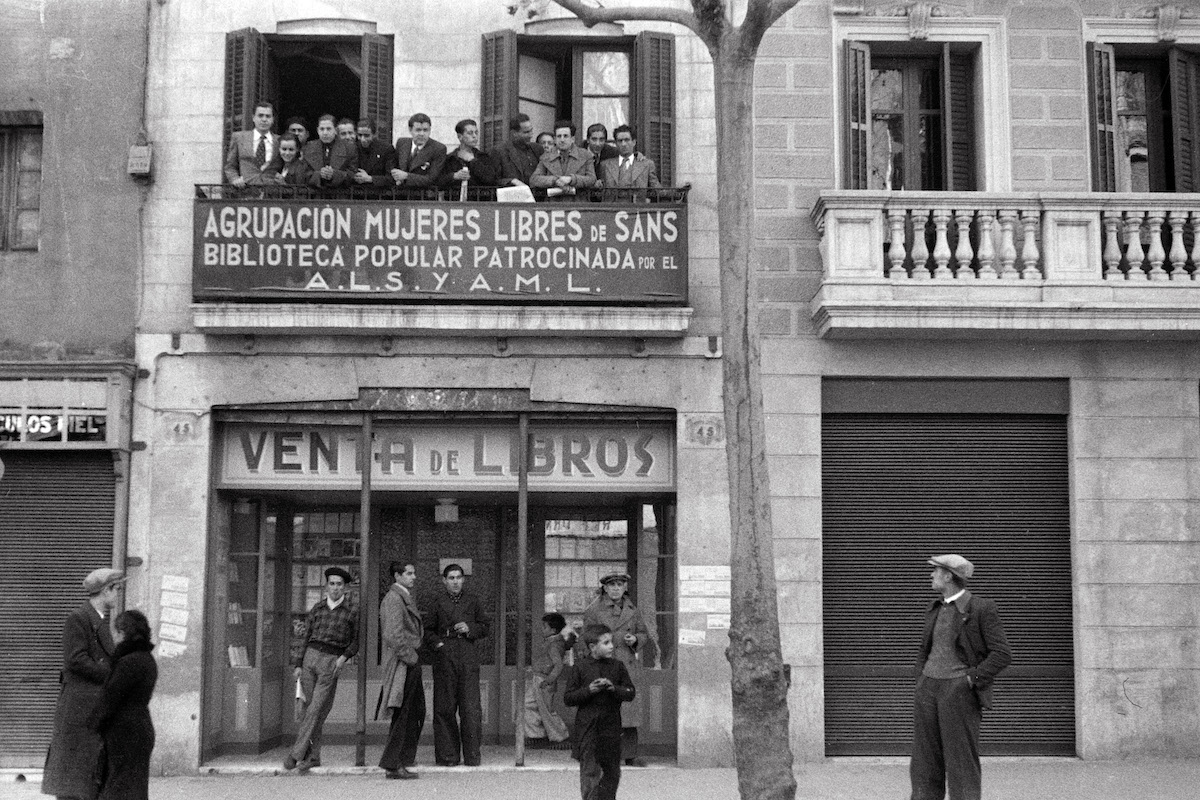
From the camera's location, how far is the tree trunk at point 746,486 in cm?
888

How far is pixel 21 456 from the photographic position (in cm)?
1323

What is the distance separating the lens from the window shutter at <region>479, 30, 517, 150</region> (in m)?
13.7

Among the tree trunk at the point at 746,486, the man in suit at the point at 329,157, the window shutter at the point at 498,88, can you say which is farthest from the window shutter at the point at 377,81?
the tree trunk at the point at 746,486

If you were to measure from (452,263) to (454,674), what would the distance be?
3.80m

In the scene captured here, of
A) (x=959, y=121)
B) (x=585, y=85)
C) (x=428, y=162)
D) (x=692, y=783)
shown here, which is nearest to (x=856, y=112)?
(x=959, y=121)

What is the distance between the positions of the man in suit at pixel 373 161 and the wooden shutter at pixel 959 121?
546 centimetres

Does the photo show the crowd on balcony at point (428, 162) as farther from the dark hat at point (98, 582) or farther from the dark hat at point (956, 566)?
the dark hat at point (98, 582)

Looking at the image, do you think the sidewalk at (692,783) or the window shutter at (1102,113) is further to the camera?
the window shutter at (1102,113)

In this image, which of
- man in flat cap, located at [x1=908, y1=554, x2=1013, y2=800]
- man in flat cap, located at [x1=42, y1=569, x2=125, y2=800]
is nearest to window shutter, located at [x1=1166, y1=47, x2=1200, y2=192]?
man in flat cap, located at [x1=908, y1=554, x2=1013, y2=800]

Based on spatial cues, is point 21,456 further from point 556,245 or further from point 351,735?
point 556,245

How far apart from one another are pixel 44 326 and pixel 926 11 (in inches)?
356

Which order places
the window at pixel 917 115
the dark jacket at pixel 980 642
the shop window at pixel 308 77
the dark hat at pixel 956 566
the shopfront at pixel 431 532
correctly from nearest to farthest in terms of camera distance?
the dark jacket at pixel 980 642, the dark hat at pixel 956 566, the shopfront at pixel 431 532, the shop window at pixel 308 77, the window at pixel 917 115


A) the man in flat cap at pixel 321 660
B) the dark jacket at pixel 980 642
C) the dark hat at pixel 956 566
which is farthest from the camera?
the man in flat cap at pixel 321 660

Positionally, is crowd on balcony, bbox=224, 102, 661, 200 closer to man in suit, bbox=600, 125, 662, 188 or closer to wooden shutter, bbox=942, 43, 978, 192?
man in suit, bbox=600, 125, 662, 188
